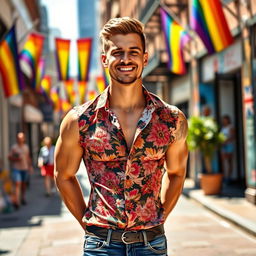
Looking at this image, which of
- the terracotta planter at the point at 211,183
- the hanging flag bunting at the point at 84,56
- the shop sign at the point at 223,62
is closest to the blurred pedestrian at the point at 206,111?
the shop sign at the point at 223,62

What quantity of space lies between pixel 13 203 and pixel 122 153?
9.38m

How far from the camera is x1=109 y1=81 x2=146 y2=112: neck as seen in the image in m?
2.64

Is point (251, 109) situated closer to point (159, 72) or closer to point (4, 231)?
point (4, 231)

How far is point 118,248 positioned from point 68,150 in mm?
573

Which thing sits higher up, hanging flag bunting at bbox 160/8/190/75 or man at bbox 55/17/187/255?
hanging flag bunting at bbox 160/8/190/75

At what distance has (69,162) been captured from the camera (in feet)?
8.66

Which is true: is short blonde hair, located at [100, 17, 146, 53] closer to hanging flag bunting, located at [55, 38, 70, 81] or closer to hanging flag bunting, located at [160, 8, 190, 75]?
hanging flag bunting, located at [160, 8, 190, 75]

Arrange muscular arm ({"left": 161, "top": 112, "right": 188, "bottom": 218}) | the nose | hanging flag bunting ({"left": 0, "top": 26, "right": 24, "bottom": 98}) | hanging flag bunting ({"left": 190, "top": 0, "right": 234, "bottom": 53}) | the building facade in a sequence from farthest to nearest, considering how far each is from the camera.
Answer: the building facade → hanging flag bunting ({"left": 0, "top": 26, "right": 24, "bottom": 98}) → hanging flag bunting ({"left": 190, "top": 0, "right": 234, "bottom": 53}) → muscular arm ({"left": 161, "top": 112, "right": 188, "bottom": 218}) → the nose

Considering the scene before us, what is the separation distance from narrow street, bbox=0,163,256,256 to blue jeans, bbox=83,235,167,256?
4.16 m

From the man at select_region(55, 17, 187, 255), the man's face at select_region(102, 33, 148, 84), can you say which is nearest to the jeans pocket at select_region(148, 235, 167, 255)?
the man at select_region(55, 17, 187, 255)

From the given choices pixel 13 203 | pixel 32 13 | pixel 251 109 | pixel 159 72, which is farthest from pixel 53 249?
pixel 32 13

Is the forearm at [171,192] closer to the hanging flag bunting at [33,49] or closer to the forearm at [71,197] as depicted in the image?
the forearm at [71,197]

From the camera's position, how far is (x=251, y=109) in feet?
35.0

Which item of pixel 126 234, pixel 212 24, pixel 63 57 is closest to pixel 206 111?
pixel 212 24
